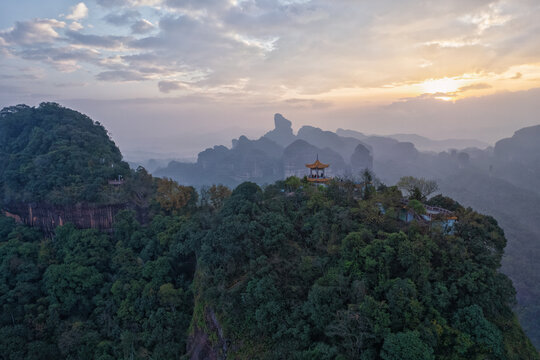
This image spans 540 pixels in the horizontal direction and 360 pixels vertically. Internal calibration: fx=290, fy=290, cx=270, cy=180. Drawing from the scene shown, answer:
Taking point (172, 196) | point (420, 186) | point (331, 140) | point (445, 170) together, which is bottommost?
point (445, 170)

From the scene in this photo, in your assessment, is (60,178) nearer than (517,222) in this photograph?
Yes

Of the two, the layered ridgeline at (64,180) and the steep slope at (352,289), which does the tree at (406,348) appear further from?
the layered ridgeline at (64,180)

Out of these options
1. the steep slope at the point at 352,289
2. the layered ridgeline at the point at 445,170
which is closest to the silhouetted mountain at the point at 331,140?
the layered ridgeline at the point at 445,170

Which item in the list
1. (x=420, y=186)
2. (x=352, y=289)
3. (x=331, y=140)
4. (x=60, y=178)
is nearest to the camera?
(x=352, y=289)

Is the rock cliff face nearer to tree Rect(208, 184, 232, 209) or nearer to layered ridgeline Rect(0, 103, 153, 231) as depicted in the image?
layered ridgeline Rect(0, 103, 153, 231)

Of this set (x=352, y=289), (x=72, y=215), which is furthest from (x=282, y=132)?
(x=352, y=289)

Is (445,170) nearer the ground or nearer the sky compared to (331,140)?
nearer the ground

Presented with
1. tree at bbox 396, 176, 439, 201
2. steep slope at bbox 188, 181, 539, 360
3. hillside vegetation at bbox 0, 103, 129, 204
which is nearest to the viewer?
steep slope at bbox 188, 181, 539, 360

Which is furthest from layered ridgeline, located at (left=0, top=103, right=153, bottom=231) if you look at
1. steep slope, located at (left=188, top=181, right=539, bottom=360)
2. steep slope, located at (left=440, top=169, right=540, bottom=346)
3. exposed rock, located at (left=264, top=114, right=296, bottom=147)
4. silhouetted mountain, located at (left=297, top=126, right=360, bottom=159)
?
exposed rock, located at (left=264, top=114, right=296, bottom=147)

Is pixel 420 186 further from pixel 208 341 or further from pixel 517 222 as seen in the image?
pixel 517 222
